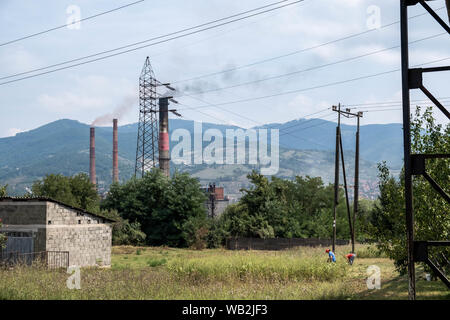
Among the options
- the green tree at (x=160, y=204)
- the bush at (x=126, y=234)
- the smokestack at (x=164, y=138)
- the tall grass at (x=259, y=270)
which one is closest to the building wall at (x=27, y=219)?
the tall grass at (x=259, y=270)

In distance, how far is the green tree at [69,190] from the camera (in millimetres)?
58719

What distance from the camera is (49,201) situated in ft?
103

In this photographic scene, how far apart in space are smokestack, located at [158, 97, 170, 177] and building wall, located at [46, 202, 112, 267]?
4900cm

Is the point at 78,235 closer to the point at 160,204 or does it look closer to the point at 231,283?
→ the point at 231,283

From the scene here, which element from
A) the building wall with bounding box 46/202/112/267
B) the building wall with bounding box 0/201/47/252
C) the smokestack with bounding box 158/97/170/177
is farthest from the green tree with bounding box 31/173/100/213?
the building wall with bounding box 0/201/47/252

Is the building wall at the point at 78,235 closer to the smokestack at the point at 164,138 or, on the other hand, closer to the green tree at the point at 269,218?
the green tree at the point at 269,218

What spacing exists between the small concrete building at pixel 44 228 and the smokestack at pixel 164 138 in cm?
5084

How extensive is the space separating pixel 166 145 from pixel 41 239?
192 ft

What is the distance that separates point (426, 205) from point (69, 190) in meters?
50.3

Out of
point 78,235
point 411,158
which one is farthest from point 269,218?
point 411,158
